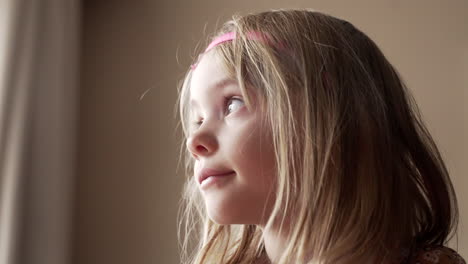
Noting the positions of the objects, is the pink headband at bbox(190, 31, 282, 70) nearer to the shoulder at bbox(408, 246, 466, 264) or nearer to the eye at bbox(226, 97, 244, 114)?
the eye at bbox(226, 97, 244, 114)

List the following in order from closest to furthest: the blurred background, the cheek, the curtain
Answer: the cheek < the curtain < the blurred background

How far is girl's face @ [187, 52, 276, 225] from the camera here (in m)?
0.67

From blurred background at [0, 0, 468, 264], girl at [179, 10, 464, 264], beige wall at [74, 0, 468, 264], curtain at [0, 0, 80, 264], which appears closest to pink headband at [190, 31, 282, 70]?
girl at [179, 10, 464, 264]

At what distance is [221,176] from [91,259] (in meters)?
1.05

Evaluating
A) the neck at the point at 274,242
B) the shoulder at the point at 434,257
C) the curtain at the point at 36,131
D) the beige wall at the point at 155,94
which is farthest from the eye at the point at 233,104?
the beige wall at the point at 155,94

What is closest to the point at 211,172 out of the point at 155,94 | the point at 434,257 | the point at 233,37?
the point at 233,37

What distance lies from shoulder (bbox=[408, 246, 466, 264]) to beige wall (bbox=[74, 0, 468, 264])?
927mm

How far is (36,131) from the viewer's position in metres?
1.27

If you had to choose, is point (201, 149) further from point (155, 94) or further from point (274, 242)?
point (155, 94)

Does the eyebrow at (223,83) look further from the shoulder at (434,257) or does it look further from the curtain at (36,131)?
the curtain at (36,131)

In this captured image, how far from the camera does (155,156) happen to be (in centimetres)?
164

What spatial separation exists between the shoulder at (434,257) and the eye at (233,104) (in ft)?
0.94

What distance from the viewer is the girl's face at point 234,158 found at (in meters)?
0.67

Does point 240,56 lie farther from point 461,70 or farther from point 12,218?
point 461,70
